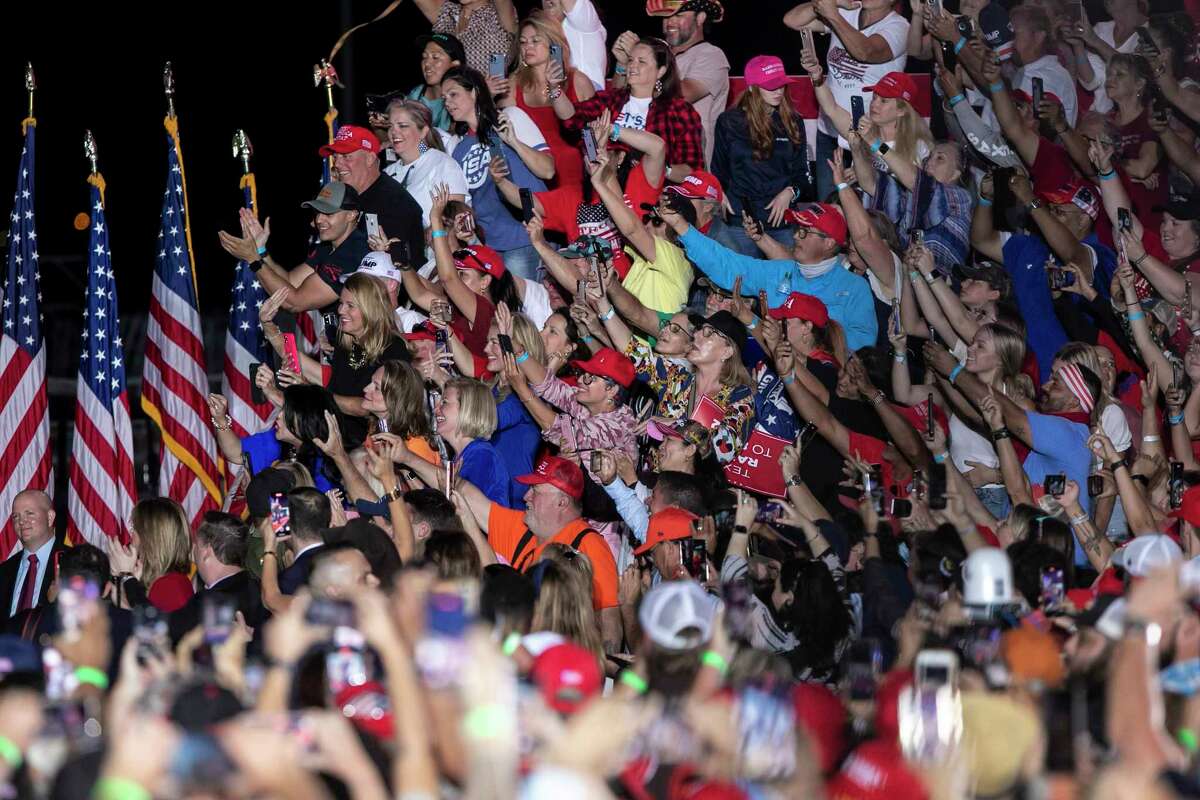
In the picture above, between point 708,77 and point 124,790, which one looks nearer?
point 124,790

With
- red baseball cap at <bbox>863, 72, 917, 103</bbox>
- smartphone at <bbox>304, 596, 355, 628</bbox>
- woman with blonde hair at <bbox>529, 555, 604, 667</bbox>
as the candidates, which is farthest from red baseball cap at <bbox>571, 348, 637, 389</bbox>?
smartphone at <bbox>304, 596, 355, 628</bbox>

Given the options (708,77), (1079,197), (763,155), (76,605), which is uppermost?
(708,77)

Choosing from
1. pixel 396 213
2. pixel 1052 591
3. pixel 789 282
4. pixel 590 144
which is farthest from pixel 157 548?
pixel 1052 591

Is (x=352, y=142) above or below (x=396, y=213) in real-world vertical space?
above

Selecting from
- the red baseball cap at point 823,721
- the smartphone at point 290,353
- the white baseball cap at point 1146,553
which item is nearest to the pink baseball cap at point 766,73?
the smartphone at point 290,353

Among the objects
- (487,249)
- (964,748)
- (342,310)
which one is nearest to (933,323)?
(487,249)

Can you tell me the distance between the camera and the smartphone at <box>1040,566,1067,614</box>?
554 cm

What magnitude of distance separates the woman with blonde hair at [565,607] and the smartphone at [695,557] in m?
1.09

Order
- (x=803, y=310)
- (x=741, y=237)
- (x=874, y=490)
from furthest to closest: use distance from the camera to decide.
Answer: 1. (x=741, y=237)
2. (x=803, y=310)
3. (x=874, y=490)

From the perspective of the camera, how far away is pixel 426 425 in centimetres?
812

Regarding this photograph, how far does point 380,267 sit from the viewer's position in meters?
9.09

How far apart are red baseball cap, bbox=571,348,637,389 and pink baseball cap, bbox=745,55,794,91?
2185 mm

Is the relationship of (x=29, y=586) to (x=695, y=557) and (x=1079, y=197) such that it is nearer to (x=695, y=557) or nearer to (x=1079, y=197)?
(x=695, y=557)

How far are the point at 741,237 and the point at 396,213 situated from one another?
187 centimetres
